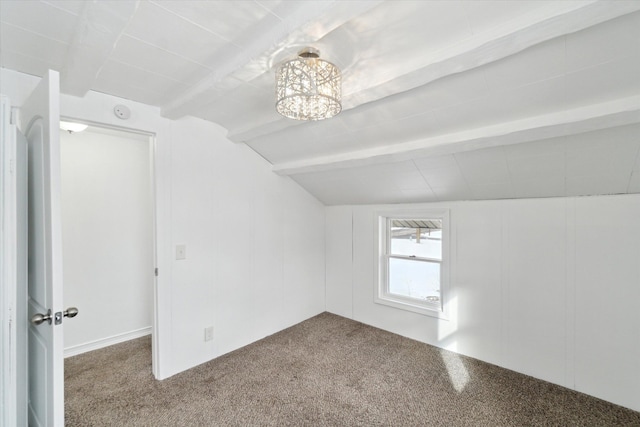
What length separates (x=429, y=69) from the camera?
1.54 metres

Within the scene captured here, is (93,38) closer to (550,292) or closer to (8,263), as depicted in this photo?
(8,263)

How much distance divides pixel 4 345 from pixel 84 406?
3.94ft

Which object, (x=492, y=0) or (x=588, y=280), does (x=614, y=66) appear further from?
(x=588, y=280)

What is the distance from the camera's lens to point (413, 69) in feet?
5.20

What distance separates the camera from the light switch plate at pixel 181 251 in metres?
2.55

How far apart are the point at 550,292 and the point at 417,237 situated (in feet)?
4.15

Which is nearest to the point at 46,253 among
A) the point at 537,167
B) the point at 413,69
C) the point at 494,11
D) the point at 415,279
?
the point at 413,69

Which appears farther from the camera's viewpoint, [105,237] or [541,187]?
[105,237]

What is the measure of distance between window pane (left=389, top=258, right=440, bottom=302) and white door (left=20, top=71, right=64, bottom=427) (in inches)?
119

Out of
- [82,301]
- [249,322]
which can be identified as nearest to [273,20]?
[249,322]

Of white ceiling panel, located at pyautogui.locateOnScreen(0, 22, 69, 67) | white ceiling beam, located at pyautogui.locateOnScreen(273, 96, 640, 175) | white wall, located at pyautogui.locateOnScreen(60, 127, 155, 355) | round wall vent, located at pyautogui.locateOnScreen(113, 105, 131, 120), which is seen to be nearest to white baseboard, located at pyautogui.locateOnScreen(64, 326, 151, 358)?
white wall, located at pyautogui.locateOnScreen(60, 127, 155, 355)

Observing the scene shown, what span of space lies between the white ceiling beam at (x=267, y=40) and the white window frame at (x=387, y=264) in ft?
7.32

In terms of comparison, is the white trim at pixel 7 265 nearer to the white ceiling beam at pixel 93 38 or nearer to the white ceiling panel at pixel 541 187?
the white ceiling beam at pixel 93 38

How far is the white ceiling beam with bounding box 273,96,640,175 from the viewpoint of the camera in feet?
5.10
